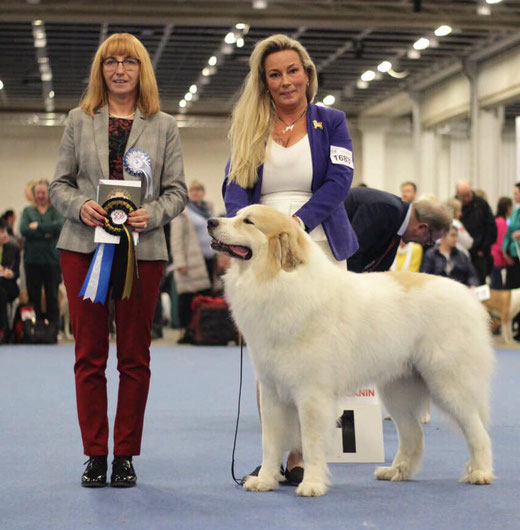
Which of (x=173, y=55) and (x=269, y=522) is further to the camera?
(x=173, y=55)

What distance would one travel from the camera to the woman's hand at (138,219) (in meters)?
3.40

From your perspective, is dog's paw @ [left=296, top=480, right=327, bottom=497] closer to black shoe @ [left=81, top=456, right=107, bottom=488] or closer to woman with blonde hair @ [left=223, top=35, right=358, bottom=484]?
woman with blonde hair @ [left=223, top=35, right=358, bottom=484]

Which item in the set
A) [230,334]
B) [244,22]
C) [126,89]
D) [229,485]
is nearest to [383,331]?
[229,485]

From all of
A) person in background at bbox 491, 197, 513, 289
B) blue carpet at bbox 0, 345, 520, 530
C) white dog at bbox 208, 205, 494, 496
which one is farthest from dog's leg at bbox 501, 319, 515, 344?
white dog at bbox 208, 205, 494, 496

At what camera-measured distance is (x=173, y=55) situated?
55.2ft

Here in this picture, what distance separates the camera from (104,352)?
351 cm

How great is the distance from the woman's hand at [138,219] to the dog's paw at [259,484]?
105 cm

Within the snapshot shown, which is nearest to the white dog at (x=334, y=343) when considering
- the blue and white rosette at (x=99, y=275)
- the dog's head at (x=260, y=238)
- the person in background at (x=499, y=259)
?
the dog's head at (x=260, y=238)

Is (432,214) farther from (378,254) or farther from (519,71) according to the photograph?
(519,71)

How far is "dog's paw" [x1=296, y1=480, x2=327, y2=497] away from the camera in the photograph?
3.27m

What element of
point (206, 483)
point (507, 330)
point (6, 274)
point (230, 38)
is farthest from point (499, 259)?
point (206, 483)

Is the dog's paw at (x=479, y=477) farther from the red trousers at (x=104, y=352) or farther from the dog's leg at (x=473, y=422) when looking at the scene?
the red trousers at (x=104, y=352)

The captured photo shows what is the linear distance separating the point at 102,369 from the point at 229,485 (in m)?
0.67

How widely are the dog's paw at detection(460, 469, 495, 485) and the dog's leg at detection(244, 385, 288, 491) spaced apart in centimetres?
75
